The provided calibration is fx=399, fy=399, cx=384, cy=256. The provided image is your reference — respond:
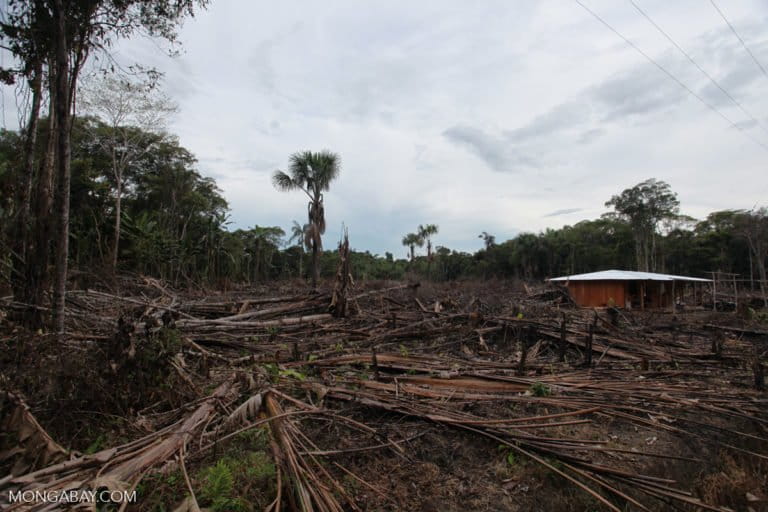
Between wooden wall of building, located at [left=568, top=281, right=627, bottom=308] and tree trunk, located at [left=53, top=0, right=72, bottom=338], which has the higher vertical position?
tree trunk, located at [left=53, top=0, right=72, bottom=338]

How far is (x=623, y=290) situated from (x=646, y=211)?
63.0ft

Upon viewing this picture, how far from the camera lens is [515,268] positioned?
42.3 m

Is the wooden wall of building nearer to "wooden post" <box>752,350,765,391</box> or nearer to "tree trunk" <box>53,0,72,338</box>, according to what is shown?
"wooden post" <box>752,350,765,391</box>

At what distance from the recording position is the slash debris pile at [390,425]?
7.75 feet

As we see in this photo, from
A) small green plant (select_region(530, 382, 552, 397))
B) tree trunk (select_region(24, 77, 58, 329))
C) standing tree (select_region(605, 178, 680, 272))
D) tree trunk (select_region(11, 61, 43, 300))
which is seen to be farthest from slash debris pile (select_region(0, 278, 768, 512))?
standing tree (select_region(605, 178, 680, 272))

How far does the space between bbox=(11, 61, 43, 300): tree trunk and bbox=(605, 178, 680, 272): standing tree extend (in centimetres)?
3974

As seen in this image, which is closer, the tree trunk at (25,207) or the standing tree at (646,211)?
the tree trunk at (25,207)

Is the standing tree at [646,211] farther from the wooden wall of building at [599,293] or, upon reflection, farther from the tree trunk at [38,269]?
the tree trunk at [38,269]

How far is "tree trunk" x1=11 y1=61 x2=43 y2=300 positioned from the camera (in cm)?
436

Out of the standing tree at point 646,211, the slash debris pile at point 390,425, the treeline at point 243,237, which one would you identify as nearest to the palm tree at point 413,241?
the treeline at point 243,237

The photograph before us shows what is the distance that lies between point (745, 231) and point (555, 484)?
30.4 meters

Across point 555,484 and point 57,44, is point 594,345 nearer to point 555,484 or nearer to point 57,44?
point 555,484

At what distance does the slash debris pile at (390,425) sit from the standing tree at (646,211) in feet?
114

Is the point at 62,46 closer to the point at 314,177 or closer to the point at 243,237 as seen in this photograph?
the point at 314,177
